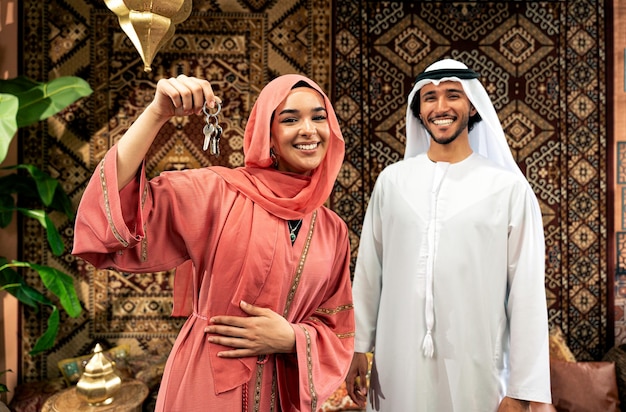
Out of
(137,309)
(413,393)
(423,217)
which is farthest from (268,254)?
(137,309)

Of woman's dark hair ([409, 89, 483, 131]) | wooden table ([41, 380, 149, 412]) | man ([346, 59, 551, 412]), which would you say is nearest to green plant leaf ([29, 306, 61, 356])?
wooden table ([41, 380, 149, 412])

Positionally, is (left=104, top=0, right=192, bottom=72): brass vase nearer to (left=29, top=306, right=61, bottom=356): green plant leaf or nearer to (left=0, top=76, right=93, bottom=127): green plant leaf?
(left=0, top=76, right=93, bottom=127): green plant leaf

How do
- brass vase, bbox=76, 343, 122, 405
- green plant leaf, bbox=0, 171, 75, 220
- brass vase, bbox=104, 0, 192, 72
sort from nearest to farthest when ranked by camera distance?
1. brass vase, bbox=104, 0, 192, 72
2. brass vase, bbox=76, 343, 122, 405
3. green plant leaf, bbox=0, 171, 75, 220

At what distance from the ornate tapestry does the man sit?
1.45 m

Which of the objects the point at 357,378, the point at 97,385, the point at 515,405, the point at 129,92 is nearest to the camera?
the point at 515,405

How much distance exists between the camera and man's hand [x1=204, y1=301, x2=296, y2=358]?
1.24 metres

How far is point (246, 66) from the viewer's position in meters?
3.23

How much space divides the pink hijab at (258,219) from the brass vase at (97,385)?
1551 millimetres

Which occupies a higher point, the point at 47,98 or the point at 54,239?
the point at 47,98

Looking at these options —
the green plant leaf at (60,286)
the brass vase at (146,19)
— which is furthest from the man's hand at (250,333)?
the green plant leaf at (60,286)

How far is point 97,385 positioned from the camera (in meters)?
2.48

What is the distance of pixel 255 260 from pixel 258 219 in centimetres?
11

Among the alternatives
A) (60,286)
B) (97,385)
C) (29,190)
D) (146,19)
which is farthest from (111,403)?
(146,19)

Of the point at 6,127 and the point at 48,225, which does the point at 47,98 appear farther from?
the point at 48,225
